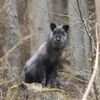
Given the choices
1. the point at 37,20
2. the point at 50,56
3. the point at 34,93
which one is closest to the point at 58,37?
the point at 50,56

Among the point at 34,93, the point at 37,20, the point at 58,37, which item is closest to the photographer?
the point at 34,93

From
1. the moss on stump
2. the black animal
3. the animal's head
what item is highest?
the animal's head

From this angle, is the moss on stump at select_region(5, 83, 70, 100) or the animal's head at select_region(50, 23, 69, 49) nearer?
the moss on stump at select_region(5, 83, 70, 100)

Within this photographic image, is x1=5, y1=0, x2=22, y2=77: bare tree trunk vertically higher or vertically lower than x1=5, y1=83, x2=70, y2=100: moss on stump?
higher

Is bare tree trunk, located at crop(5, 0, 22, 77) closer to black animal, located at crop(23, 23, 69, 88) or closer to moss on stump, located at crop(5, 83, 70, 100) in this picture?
black animal, located at crop(23, 23, 69, 88)

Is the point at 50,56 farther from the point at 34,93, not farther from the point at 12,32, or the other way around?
the point at 12,32

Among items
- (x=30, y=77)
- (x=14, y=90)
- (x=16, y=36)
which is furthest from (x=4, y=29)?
(x=14, y=90)

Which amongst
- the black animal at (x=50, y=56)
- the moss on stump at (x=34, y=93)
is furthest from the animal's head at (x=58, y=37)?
the moss on stump at (x=34, y=93)

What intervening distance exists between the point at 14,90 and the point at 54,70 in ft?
5.34

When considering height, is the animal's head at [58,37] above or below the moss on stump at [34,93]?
above

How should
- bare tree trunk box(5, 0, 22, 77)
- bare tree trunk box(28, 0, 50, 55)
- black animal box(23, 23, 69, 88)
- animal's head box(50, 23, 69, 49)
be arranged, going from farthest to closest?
1. bare tree trunk box(28, 0, 50, 55)
2. bare tree trunk box(5, 0, 22, 77)
3. black animal box(23, 23, 69, 88)
4. animal's head box(50, 23, 69, 49)

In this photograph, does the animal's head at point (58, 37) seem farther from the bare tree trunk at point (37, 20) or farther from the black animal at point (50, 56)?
the bare tree trunk at point (37, 20)

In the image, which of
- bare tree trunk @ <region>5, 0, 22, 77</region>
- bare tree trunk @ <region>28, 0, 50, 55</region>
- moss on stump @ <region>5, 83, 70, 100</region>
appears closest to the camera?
moss on stump @ <region>5, 83, 70, 100</region>

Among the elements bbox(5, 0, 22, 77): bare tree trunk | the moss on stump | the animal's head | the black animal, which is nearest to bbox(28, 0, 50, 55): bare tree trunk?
bbox(5, 0, 22, 77): bare tree trunk
